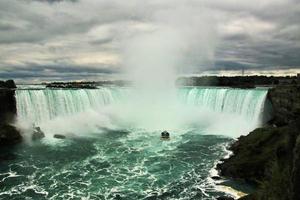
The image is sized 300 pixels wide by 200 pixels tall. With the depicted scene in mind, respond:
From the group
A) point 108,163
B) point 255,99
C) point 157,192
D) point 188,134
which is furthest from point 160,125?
point 157,192

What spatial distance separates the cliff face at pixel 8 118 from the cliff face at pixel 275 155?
1806cm

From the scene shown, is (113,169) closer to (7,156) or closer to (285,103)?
(7,156)

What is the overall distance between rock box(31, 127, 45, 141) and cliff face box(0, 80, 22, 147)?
1.17 meters

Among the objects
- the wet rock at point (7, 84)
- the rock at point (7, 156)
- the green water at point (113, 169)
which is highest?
the wet rock at point (7, 84)

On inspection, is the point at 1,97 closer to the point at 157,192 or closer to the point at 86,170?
the point at 86,170

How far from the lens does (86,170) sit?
21922mm

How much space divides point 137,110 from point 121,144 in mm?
17640

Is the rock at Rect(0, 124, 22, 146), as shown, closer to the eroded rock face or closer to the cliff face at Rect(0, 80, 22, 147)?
the cliff face at Rect(0, 80, 22, 147)

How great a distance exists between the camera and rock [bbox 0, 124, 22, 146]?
1146 inches

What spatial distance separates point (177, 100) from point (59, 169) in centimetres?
2804

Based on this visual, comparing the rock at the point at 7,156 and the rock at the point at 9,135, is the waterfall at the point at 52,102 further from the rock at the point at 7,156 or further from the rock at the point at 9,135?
the rock at the point at 7,156

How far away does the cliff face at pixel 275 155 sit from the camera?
789cm

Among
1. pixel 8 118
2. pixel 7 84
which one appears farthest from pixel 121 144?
pixel 7 84

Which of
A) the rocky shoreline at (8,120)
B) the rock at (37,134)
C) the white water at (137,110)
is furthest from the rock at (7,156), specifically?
the white water at (137,110)
